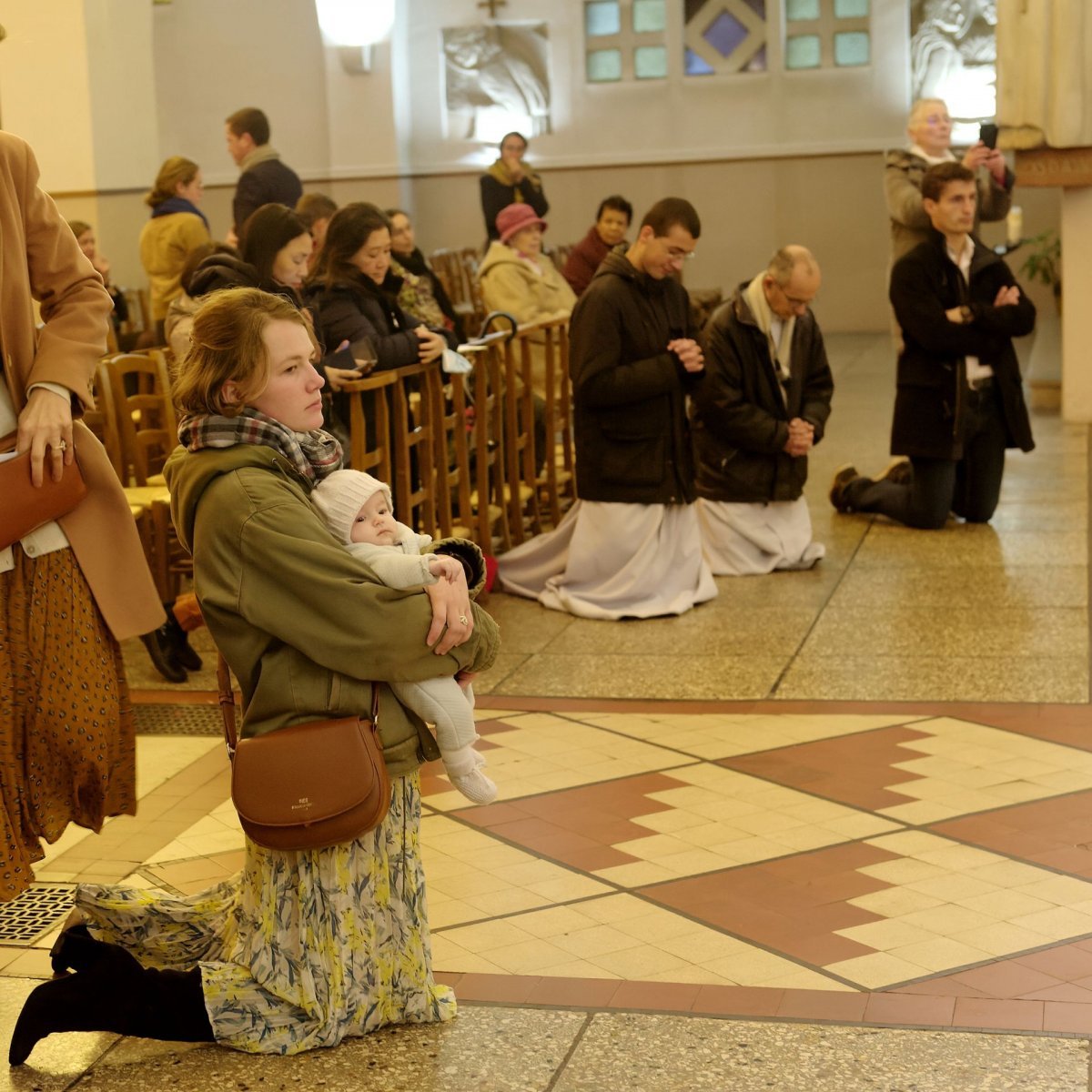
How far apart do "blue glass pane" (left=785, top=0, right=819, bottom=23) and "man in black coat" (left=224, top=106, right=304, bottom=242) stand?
31.7 ft

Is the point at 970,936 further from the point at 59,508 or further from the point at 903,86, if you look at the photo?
the point at 903,86

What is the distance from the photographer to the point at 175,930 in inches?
129

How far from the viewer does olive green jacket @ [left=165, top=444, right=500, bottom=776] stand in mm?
2877

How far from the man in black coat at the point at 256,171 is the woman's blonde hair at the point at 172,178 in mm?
283

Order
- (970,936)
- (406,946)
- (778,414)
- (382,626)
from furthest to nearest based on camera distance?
(778,414) → (970,936) → (406,946) → (382,626)

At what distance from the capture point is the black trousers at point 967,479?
7918 mm

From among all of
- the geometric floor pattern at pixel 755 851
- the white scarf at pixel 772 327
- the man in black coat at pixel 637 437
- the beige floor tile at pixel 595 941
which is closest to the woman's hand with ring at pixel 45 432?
the geometric floor pattern at pixel 755 851

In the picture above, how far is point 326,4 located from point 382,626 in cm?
1636

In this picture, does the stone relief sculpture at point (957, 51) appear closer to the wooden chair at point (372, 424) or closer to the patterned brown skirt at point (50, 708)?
the wooden chair at point (372, 424)

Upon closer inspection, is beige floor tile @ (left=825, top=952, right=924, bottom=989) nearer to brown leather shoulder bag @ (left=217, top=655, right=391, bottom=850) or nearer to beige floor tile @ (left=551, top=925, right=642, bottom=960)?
beige floor tile @ (left=551, top=925, right=642, bottom=960)

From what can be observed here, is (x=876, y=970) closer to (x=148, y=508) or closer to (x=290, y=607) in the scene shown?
(x=290, y=607)

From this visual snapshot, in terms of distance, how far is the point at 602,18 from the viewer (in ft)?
61.1

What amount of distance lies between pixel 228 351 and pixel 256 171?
699cm

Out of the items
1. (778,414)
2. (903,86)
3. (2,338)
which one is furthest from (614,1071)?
(903,86)
